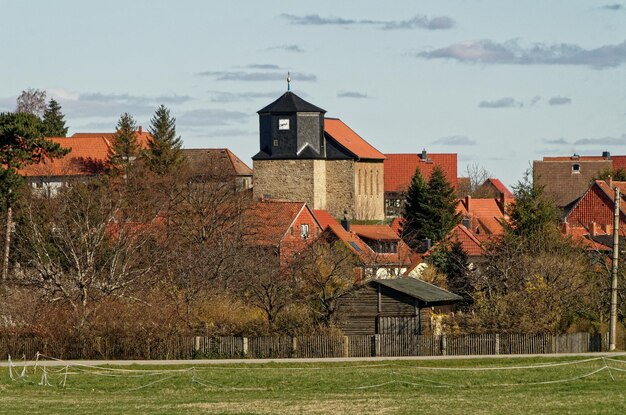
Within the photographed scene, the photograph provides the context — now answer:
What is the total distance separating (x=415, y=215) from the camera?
93375mm

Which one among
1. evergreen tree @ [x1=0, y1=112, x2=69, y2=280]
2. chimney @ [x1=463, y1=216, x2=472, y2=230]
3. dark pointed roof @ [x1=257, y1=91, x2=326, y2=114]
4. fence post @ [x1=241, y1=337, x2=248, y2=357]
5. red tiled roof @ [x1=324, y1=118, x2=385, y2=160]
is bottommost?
fence post @ [x1=241, y1=337, x2=248, y2=357]

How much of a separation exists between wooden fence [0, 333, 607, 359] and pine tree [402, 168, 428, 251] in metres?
40.7

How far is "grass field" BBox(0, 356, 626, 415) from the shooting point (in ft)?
96.1

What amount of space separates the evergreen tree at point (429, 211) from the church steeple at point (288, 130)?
20895mm

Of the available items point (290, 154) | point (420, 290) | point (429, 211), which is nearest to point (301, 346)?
point (420, 290)

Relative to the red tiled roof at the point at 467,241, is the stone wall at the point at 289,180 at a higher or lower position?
higher

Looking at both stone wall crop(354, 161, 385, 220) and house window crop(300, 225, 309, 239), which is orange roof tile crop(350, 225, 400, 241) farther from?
stone wall crop(354, 161, 385, 220)

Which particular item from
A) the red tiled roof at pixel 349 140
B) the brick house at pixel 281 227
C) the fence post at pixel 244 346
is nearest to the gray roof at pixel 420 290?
the fence post at pixel 244 346

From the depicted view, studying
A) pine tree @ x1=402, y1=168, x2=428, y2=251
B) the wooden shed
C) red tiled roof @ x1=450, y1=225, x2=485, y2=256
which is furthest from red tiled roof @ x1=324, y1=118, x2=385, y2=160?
the wooden shed

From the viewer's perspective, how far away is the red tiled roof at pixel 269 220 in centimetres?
7269

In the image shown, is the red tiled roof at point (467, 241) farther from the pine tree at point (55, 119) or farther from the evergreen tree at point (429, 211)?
the pine tree at point (55, 119)

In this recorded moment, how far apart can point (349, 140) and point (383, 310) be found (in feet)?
233

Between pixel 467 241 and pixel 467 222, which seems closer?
pixel 467 241

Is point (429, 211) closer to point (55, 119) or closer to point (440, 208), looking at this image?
point (440, 208)
